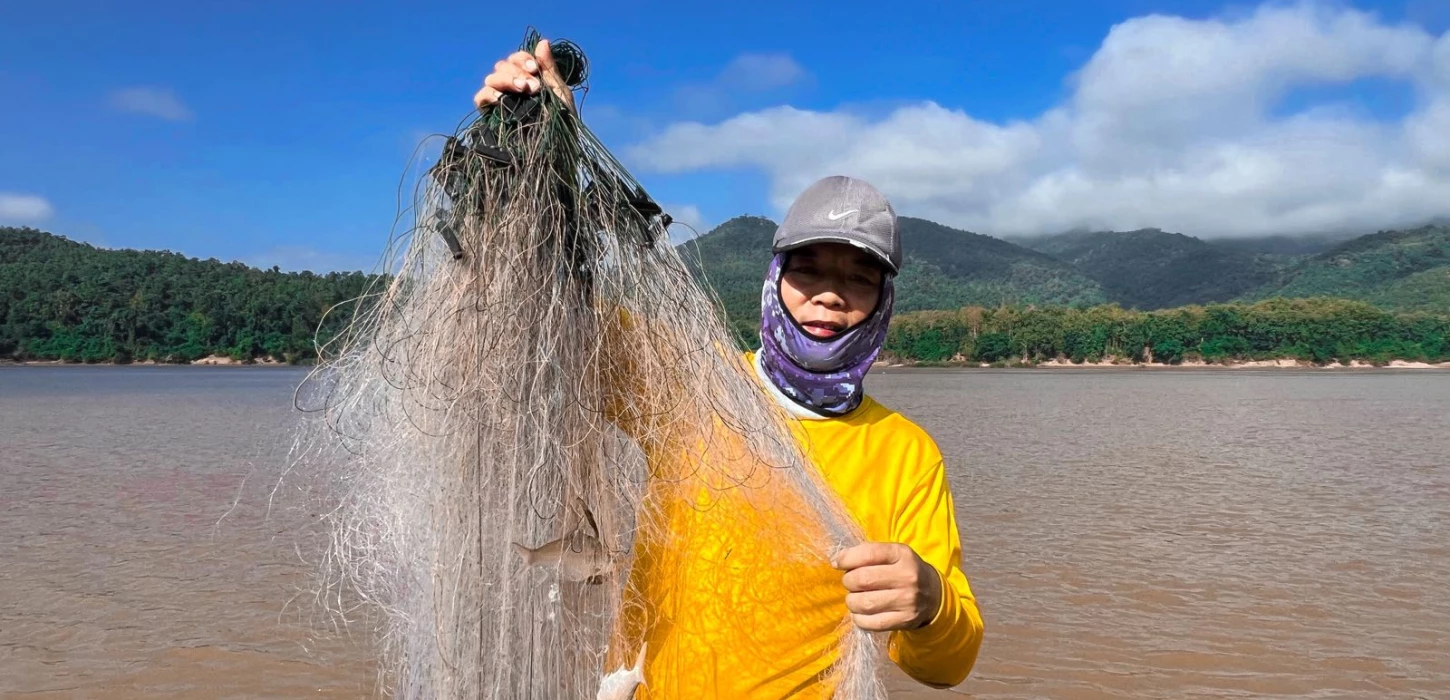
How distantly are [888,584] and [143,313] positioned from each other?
11089 centimetres

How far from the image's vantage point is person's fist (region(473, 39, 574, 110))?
188cm

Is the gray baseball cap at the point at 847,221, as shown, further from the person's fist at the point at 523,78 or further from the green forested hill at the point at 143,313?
the green forested hill at the point at 143,313

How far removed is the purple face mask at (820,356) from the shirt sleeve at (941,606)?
0.89 feet

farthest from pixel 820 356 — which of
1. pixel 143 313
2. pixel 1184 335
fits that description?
pixel 143 313

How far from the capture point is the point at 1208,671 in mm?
7613

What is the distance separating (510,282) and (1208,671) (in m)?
7.69

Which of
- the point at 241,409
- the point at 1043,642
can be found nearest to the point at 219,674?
the point at 1043,642

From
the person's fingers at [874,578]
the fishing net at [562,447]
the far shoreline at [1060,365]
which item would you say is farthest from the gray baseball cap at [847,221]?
the far shoreline at [1060,365]

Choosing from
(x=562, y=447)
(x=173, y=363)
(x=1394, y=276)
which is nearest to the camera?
(x=562, y=447)

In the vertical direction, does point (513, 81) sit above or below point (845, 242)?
above

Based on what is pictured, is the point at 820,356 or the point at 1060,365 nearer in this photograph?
the point at 820,356

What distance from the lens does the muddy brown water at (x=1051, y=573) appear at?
7.51 metres

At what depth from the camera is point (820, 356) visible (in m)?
2.16

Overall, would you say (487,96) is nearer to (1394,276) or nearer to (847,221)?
(847,221)
